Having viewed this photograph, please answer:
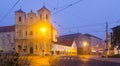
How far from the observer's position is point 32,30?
9338 centimetres

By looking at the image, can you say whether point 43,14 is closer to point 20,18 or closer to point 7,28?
point 20,18

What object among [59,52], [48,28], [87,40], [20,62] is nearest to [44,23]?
[48,28]

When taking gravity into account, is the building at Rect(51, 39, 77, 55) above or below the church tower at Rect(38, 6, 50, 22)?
below

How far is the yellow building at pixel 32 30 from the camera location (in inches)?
3551

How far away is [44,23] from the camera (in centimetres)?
8931

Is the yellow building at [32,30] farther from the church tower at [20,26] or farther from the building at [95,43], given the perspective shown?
the building at [95,43]

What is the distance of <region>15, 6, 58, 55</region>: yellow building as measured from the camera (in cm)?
9019

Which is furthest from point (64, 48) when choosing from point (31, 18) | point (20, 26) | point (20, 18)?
point (20, 18)

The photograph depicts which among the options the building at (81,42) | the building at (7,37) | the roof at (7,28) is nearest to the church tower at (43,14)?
the building at (7,37)

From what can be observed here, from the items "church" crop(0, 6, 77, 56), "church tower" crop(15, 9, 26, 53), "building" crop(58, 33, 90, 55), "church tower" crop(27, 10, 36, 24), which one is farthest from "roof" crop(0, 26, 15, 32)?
"building" crop(58, 33, 90, 55)

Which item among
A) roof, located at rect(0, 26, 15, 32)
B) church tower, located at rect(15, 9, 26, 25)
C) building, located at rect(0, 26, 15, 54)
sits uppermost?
church tower, located at rect(15, 9, 26, 25)

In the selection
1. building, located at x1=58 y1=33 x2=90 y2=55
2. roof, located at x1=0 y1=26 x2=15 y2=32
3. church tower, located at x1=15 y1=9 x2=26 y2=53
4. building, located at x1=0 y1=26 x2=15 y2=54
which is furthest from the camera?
building, located at x1=58 y1=33 x2=90 y2=55

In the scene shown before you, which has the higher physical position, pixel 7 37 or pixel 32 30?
pixel 32 30

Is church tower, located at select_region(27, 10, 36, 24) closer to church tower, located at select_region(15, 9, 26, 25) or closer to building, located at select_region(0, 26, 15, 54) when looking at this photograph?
church tower, located at select_region(15, 9, 26, 25)
